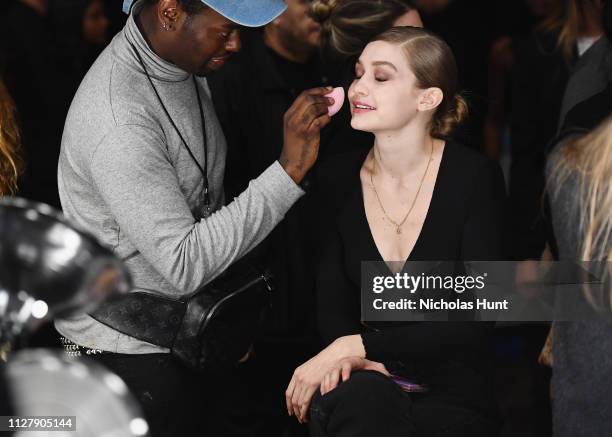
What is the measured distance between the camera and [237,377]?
2.45 meters

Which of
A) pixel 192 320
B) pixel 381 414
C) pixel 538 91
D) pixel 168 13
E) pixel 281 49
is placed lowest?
pixel 381 414

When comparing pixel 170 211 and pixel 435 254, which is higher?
pixel 170 211

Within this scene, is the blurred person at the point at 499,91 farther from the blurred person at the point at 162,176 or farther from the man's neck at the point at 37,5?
the blurred person at the point at 162,176

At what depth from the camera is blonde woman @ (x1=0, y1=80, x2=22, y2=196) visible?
1838mm

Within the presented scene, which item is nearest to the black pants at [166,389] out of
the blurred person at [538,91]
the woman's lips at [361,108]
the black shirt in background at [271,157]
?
the black shirt in background at [271,157]

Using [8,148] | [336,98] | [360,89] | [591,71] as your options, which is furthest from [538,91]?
[8,148]

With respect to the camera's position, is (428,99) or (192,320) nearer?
(192,320)

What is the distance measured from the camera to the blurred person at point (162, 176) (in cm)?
173

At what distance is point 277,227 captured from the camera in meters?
2.56

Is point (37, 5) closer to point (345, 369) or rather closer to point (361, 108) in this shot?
point (361, 108)

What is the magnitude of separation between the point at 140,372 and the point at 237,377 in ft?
2.11

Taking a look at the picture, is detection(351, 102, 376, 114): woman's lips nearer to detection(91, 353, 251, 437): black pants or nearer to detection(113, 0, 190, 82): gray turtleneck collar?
detection(113, 0, 190, 82): gray turtleneck collar

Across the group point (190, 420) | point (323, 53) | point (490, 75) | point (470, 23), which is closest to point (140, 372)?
point (190, 420)

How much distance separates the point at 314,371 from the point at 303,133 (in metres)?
0.51
